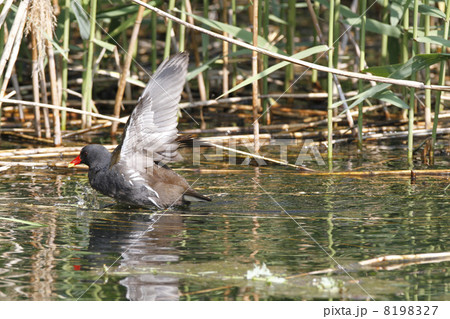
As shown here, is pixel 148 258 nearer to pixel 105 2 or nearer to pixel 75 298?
pixel 75 298

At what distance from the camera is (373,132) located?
597 centimetres

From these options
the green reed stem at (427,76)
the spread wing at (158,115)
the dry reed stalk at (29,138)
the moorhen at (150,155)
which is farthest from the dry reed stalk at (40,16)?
the green reed stem at (427,76)

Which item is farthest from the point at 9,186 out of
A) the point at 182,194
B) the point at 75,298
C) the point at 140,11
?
the point at 75,298

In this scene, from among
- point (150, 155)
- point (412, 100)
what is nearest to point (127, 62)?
point (150, 155)

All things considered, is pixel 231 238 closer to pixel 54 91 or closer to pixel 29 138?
pixel 54 91

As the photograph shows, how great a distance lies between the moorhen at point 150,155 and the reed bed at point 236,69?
61 cm

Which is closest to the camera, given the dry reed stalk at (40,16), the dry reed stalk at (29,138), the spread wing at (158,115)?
the spread wing at (158,115)

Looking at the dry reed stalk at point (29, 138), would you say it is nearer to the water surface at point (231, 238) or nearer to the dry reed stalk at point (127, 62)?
the dry reed stalk at point (127, 62)

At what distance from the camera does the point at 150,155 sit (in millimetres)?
3836

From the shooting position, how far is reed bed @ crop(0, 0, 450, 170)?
4551mm

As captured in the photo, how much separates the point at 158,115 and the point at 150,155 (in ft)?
0.97

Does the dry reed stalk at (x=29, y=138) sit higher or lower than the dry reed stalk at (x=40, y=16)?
lower

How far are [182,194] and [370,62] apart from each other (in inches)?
192

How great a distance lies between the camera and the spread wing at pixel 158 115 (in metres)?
3.55
